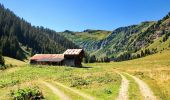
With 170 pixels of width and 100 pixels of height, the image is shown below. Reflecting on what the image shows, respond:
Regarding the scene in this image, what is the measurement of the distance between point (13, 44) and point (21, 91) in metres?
165

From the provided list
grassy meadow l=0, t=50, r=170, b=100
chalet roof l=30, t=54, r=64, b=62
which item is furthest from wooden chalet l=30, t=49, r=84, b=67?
grassy meadow l=0, t=50, r=170, b=100

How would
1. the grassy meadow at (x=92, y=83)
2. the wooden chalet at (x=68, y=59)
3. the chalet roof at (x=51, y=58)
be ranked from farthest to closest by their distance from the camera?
the chalet roof at (x=51, y=58)
the wooden chalet at (x=68, y=59)
the grassy meadow at (x=92, y=83)

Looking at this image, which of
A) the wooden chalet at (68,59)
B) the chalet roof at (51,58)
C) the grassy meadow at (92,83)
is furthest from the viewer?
the chalet roof at (51,58)

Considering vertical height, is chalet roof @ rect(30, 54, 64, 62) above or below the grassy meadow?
above

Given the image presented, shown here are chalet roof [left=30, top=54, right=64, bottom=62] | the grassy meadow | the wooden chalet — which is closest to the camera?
the grassy meadow

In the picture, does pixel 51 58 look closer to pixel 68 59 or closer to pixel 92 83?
pixel 68 59

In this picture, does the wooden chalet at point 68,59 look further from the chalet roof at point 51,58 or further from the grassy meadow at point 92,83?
the grassy meadow at point 92,83

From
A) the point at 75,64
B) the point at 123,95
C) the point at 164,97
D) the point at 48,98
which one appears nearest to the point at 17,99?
the point at 48,98

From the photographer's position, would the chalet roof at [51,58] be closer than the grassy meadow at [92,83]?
No

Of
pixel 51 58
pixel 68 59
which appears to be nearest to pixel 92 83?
pixel 68 59

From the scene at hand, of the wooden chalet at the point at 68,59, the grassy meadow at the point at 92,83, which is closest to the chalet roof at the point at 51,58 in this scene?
the wooden chalet at the point at 68,59

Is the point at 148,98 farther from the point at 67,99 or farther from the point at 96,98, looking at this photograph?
the point at 67,99

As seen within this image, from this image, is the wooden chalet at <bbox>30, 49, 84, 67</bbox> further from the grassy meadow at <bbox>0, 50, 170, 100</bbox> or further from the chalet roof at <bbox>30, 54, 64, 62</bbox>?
the grassy meadow at <bbox>0, 50, 170, 100</bbox>

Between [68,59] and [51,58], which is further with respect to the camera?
[51,58]
